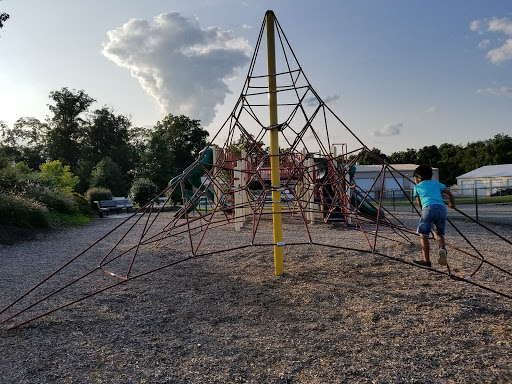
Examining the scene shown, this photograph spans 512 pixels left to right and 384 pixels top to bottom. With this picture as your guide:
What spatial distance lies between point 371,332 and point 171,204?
893 inches

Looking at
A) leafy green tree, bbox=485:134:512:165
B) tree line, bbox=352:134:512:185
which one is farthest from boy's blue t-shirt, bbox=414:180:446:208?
leafy green tree, bbox=485:134:512:165

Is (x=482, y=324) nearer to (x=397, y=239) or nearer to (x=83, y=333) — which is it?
(x=83, y=333)

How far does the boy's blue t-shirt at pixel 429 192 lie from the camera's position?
4449 mm

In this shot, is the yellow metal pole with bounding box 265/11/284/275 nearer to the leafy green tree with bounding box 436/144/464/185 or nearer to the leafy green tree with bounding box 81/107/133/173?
the leafy green tree with bounding box 81/107/133/173

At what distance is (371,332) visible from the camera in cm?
345

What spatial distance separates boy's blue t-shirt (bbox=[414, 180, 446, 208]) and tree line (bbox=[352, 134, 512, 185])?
140 ft

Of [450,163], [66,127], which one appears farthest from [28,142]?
[450,163]

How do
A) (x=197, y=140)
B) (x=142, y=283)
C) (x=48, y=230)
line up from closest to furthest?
(x=142, y=283), (x=48, y=230), (x=197, y=140)

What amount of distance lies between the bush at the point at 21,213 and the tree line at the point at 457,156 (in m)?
38.7

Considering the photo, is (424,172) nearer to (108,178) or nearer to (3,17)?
(3,17)

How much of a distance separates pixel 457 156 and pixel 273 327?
5876 cm

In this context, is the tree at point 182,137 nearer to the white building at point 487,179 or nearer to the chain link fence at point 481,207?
the chain link fence at point 481,207

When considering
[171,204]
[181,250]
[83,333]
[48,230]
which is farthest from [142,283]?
[171,204]

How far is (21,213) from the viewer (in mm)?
11602
